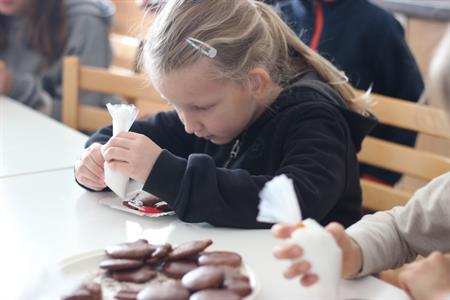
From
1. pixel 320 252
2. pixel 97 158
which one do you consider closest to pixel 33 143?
pixel 97 158

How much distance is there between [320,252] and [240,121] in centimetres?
53

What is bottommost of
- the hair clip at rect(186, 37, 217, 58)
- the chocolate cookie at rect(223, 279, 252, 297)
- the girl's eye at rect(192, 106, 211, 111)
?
the chocolate cookie at rect(223, 279, 252, 297)

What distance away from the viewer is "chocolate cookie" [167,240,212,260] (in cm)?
83

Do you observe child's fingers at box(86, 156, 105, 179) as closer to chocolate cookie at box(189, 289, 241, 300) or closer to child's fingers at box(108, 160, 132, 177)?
child's fingers at box(108, 160, 132, 177)

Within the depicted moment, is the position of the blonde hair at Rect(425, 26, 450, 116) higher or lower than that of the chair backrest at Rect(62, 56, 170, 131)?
higher

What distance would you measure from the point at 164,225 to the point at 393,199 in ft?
2.11

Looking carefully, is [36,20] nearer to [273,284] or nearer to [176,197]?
[176,197]

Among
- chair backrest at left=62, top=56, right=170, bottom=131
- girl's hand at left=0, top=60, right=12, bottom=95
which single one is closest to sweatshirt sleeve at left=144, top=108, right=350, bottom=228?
chair backrest at left=62, top=56, right=170, bottom=131

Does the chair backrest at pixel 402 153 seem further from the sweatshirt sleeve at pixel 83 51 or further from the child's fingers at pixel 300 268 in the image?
the sweatshirt sleeve at pixel 83 51

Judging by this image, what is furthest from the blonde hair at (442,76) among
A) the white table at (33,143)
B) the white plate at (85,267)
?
the white table at (33,143)

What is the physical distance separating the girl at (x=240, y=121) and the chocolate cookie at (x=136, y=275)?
219 millimetres

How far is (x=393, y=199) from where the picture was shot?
1.47 meters

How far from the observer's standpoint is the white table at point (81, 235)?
2.74ft

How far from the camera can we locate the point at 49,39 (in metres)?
2.24
